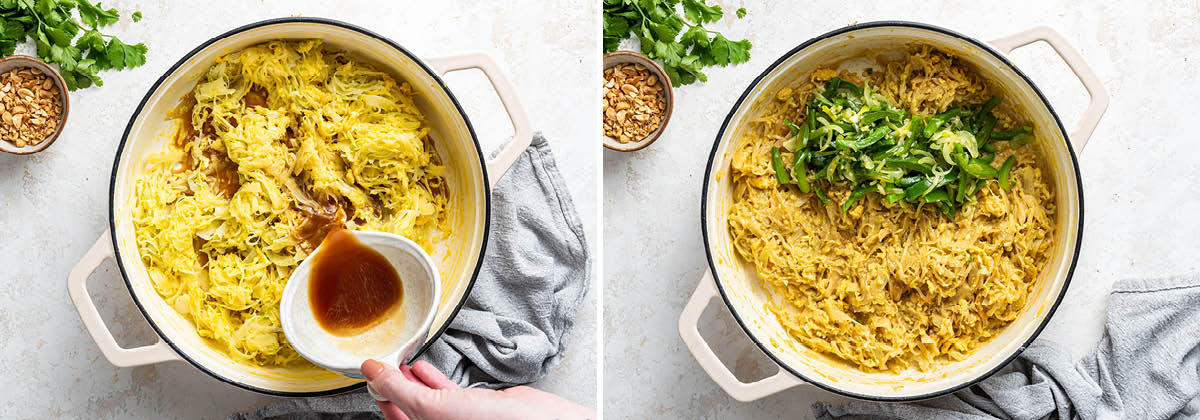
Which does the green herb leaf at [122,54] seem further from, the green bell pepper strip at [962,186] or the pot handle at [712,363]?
the green bell pepper strip at [962,186]

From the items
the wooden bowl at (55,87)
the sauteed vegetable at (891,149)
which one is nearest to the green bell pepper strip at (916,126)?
the sauteed vegetable at (891,149)

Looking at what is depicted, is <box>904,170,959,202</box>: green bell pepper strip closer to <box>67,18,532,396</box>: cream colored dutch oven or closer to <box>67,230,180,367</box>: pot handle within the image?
<box>67,18,532,396</box>: cream colored dutch oven

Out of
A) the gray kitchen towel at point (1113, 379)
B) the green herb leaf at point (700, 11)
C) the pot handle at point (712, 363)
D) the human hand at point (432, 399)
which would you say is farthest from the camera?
the gray kitchen towel at point (1113, 379)

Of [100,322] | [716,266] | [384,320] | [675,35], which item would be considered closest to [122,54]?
[100,322]

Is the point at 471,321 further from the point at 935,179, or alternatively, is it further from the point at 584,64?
the point at 935,179

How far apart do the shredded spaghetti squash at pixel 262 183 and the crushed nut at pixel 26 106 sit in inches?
17.7

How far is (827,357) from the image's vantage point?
254 cm

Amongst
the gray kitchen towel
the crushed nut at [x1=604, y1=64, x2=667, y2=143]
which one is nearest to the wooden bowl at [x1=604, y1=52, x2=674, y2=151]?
the crushed nut at [x1=604, y1=64, x2=667, y2=143]

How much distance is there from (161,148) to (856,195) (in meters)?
1.88

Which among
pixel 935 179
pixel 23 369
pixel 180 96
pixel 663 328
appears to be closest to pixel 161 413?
pixel 23 369

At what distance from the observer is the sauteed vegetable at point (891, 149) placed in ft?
8.13

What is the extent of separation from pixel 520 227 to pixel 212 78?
905 millimetres

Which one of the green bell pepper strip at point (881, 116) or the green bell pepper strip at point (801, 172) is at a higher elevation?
the green bell pepper strip at point (881, 116)

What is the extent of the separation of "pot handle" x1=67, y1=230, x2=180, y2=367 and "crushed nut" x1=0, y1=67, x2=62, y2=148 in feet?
1.68
